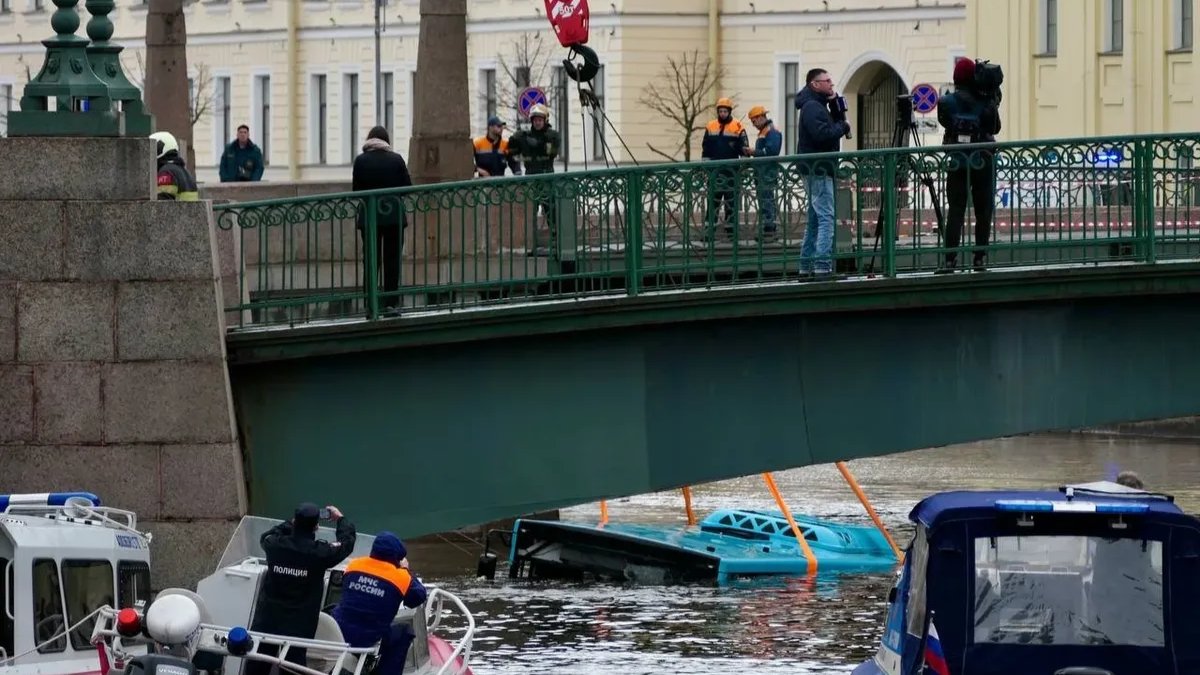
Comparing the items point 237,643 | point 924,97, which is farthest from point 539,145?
point 924,97

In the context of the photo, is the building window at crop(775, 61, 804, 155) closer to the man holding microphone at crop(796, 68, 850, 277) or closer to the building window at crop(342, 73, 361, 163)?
the building window at crop(342, 73, 361, 163)

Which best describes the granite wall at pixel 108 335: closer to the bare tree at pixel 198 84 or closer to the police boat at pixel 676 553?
the police boat at pixel 676 553

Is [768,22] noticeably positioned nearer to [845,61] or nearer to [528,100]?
[845,61]

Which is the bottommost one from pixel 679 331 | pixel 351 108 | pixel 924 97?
pixel 679 331

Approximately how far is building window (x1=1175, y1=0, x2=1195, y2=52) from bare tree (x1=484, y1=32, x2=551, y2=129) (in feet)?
64.7

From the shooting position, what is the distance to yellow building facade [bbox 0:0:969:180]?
65.6 meters

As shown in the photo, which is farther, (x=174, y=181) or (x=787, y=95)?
(x=787, y=95)

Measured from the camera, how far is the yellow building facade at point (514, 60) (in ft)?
215

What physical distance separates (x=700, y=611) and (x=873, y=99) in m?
37.0

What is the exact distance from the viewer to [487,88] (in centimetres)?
7256

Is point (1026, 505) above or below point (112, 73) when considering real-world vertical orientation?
below

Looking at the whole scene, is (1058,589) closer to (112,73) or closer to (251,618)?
(251,618)

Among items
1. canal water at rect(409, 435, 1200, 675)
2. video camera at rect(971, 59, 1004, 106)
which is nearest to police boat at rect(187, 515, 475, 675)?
video camera at rect(971, 59, 1004, 106)

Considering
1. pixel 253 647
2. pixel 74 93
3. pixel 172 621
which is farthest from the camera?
pixel 74 93
